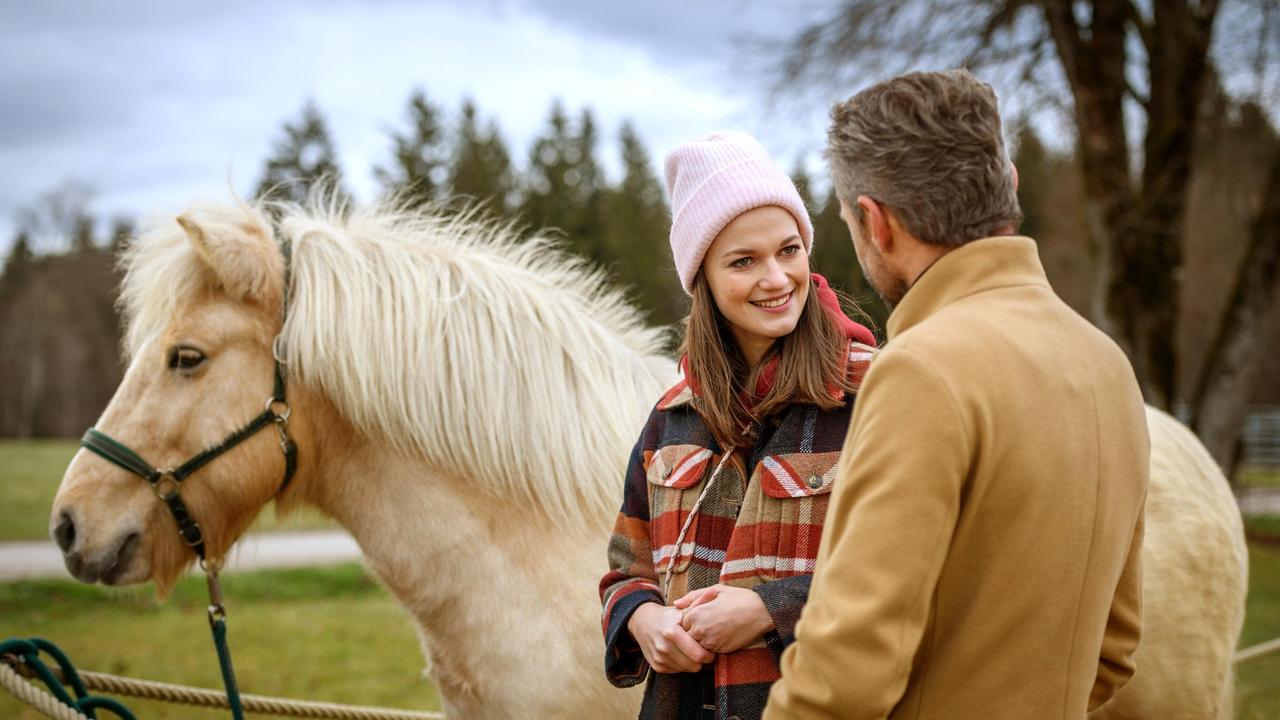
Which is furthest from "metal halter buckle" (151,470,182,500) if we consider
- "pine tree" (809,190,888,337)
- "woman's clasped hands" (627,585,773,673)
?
"pine tree" (809,190,888,337)

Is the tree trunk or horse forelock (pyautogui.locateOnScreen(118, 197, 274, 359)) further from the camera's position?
the tree trunk

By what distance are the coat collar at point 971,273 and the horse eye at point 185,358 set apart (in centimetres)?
191

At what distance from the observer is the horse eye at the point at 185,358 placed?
236 cm

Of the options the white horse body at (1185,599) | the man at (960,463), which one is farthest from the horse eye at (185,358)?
the white horse body at (1185,599)

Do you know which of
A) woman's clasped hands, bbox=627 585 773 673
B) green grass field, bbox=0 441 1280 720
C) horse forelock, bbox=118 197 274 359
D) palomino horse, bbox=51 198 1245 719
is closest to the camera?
woman's clasped hands, bbox=627 585 773 673

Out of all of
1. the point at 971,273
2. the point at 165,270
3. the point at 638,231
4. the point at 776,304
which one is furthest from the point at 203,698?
the point at 638,231

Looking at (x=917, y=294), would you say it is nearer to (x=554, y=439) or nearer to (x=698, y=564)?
(x=698, y=564)

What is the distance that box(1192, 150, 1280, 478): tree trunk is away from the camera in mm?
8477

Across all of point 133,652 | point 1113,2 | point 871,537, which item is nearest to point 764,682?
point 871,537

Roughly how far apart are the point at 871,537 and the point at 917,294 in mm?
378

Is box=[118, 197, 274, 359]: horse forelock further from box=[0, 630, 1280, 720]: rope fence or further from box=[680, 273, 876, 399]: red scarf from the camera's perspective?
box=[680, 273, 876, 399]: red scarf

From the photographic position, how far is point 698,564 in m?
1.70

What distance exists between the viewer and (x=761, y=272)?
1.72 meters

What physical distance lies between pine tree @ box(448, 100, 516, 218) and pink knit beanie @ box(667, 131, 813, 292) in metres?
22.9
